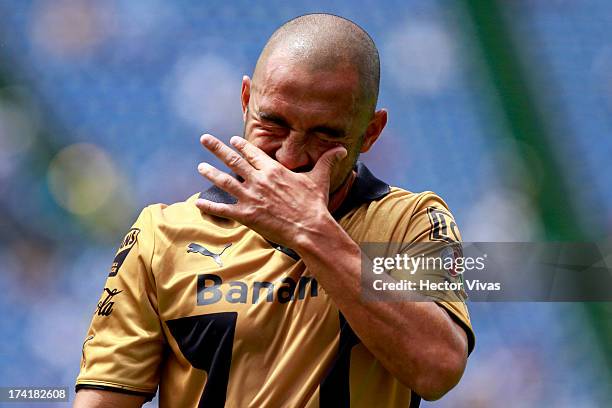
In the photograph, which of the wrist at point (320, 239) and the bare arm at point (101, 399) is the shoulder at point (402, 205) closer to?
the wrist at point (320, 239)

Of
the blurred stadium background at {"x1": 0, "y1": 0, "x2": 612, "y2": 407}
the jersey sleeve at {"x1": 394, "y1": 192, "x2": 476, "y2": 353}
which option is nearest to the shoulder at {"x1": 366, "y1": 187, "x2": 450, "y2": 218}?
the jersey sleeve at {"x1": 394, "y1": 192, "x2": 476, "y2": 353}

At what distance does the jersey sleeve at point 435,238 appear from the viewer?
1.50m

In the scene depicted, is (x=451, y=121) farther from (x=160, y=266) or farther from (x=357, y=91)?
(x=160, y=266)

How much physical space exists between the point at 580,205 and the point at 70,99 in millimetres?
1513

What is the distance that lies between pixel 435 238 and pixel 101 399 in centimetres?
60

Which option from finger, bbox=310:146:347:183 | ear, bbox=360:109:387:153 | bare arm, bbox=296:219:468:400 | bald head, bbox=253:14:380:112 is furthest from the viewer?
ear, bbox=360:109:387:153

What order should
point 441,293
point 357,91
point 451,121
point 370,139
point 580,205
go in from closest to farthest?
1. point 441,293
2. point 357,91
3. point 370,139
4. point 580,205
5. point 451,121

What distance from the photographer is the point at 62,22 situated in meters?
2.93

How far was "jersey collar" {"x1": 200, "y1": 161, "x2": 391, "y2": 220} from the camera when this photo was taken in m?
1.65

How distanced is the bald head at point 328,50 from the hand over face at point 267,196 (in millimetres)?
213

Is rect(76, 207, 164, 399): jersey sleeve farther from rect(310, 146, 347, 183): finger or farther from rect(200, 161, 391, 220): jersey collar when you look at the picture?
rect(310, 146, 347, 183): finger

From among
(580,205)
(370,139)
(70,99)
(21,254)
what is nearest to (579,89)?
(580,205)

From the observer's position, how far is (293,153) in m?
1.53

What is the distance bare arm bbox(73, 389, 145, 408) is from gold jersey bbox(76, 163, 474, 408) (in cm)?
1
